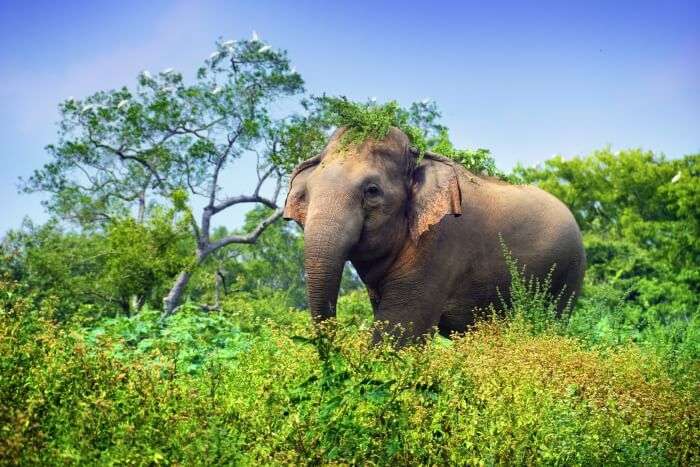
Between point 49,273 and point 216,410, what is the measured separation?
16720 mm

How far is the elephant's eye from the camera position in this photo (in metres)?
8.39

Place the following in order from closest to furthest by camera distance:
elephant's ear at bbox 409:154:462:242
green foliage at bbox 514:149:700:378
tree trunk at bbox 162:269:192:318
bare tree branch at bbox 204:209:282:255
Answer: elephant's ear at bbox 409:154:462:242 → tree trunk at bbox 162:269:192:318 → bare tree branch at bbox 204:209:282:255 → green foliage at bbox 514:149:700:378

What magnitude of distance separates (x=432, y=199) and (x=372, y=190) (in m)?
0.69

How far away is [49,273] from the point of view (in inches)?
782

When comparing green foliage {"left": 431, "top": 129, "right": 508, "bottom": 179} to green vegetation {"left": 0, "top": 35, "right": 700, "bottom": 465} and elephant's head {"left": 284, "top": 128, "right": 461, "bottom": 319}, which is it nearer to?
green vegetation {"left": 0, "top": 35, "right": 700, "bottom": 465}

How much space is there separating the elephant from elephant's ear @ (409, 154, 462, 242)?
1cm

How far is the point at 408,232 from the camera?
8891 mm

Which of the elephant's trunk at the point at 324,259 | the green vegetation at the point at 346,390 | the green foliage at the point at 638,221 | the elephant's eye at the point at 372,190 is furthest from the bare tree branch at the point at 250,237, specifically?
the elephant's trunk at the point at 324,259

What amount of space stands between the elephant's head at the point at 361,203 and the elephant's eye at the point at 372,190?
0.01 metres

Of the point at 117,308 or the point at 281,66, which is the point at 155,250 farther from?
the point at 281,66

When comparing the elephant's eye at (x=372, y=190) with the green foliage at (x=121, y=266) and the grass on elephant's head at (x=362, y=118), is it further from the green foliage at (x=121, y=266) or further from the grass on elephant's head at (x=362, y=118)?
the green foliage at (x=121, y=266)

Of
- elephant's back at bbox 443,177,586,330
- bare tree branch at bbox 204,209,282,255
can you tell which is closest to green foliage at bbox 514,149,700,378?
bare tree branch at bbox 204,209,282,255

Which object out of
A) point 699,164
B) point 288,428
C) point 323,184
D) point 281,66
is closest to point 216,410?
point 288,428

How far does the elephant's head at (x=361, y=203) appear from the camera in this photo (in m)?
7.99
